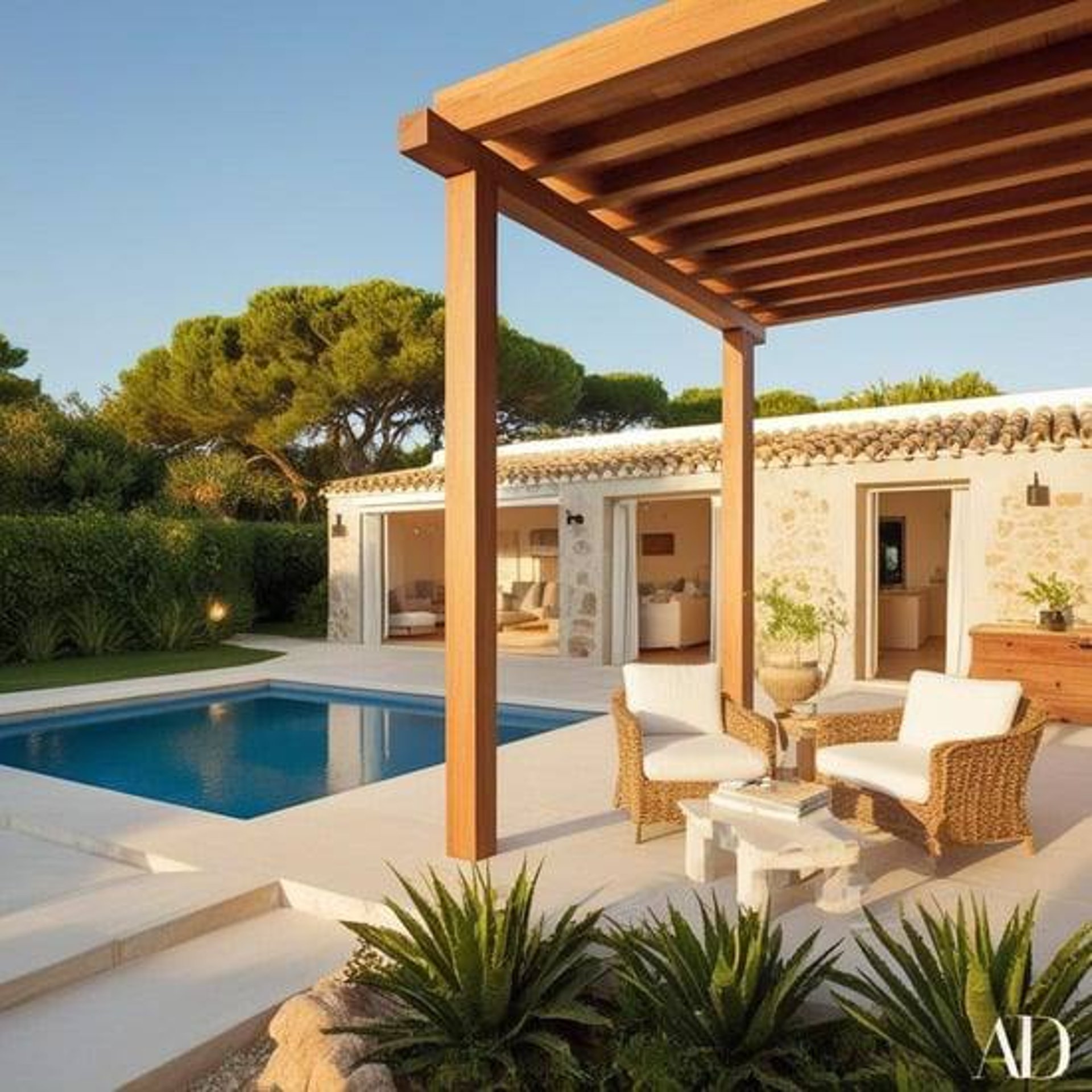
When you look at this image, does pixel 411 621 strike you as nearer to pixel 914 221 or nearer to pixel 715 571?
pixel 715 571

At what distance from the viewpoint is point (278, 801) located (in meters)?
7.41

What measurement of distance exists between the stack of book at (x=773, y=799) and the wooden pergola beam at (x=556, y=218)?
3279 millimetres

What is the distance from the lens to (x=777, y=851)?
4.14 meters

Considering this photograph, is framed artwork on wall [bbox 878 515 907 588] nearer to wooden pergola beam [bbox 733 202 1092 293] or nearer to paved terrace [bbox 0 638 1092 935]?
paved terrace [bbox 0 638 1092 935]

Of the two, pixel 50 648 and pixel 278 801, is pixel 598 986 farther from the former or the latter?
pixel 50 648

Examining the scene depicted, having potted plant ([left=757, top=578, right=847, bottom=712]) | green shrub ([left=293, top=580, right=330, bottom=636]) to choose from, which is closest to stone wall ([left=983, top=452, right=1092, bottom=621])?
potted plant ([left=757, top=578, right=847, bottom=712])

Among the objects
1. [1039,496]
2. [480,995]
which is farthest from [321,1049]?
[1039,496]

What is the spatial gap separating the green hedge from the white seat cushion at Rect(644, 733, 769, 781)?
40.6ft

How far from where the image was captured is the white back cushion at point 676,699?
6.15 m

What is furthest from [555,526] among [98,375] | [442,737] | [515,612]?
[98,375]

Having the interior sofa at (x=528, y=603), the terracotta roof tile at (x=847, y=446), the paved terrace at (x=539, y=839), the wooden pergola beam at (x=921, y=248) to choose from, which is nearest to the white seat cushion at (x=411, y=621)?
the interior sofa at (x=528, y=603)

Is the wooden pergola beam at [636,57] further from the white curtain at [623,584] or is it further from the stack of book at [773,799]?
the white curtain at [623,584]

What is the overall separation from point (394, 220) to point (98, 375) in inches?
539

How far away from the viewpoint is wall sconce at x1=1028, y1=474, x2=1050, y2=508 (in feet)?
34.8
